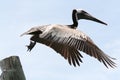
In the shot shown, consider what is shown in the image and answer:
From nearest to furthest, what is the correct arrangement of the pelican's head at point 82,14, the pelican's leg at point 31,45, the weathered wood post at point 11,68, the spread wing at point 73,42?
the weathered wood post at point 11,68 < the spread wing at point 73,42 < the pelican's leg at point 31,45 < the pelican's head at point 82,14

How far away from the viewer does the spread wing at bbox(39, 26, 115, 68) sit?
10.6 m

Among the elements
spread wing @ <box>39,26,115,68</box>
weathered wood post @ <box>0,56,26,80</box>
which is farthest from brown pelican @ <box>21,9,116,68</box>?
weathered wood post @ <box>0,56,26,80</box>

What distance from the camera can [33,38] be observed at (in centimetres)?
1115

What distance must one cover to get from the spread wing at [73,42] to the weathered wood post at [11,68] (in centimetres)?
317

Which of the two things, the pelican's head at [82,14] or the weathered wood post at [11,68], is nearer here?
the weathered wood post at [11,68]

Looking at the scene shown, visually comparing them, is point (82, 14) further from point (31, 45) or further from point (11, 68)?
point (11, 68)

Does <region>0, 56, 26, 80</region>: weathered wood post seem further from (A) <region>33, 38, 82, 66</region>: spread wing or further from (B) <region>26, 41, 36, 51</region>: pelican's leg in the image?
(B) <region>26, 41, 36, 51</region>: pelican's leg

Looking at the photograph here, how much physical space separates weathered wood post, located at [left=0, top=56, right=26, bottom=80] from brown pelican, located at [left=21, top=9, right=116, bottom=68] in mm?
3172

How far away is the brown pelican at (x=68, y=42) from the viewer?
10.6 metres

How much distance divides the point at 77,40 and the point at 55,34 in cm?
60

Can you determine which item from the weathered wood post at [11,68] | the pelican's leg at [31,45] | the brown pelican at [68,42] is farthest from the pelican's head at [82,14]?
the weathered wood post at [11,68]

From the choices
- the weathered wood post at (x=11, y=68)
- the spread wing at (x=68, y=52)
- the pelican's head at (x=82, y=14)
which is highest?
the weathered wood post at (x=11, y=68)

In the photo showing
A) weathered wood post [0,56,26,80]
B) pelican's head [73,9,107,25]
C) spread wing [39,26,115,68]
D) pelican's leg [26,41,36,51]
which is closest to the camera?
weathered wood post [0,56,26,80]

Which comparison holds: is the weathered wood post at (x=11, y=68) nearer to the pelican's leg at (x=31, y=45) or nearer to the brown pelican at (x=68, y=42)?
the brown pelican at (x=68, y=42)
